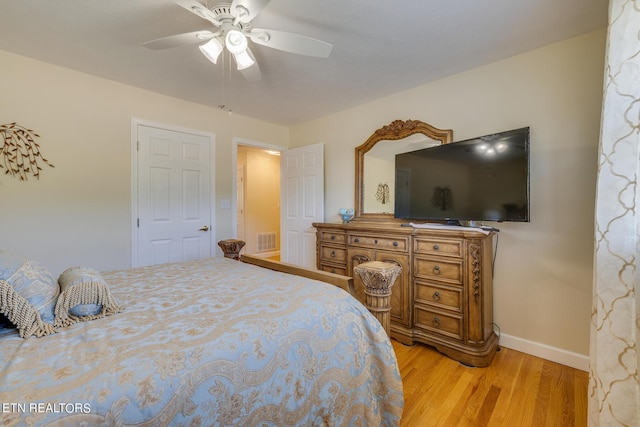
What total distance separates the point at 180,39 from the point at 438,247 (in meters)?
2.32

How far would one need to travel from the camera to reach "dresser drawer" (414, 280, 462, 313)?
216 centimetres

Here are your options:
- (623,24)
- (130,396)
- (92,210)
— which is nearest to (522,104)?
(623,24)

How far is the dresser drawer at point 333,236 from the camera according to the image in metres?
2.95

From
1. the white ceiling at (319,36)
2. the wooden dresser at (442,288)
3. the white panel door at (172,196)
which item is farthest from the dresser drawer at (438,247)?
the white panel door at (172,196)

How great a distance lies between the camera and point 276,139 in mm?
4168

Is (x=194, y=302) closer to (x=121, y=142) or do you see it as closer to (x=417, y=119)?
(x=121, y=142)

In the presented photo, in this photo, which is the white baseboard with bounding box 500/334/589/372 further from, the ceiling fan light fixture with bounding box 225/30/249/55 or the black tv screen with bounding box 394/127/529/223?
the ceiling fan light fixture with bounding box 225/30/249/55

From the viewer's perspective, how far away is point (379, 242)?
103 inches

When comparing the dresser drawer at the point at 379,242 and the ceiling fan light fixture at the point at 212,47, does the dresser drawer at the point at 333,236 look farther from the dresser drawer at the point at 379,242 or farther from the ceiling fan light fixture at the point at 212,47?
the ceiling fan light fixture at the point at 212,47

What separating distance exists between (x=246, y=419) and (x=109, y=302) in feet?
2.37

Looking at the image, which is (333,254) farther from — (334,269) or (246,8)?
(246,8)

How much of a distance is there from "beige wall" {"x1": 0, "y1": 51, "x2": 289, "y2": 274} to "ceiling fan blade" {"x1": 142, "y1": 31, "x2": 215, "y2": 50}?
59.3 inches

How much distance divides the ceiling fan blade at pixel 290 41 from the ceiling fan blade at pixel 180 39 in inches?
10.7

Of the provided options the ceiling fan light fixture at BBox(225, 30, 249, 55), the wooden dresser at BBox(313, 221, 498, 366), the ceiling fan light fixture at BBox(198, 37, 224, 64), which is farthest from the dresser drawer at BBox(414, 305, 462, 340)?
the ceiling fan light fixture at BBox(198, 37, 224, 64)
